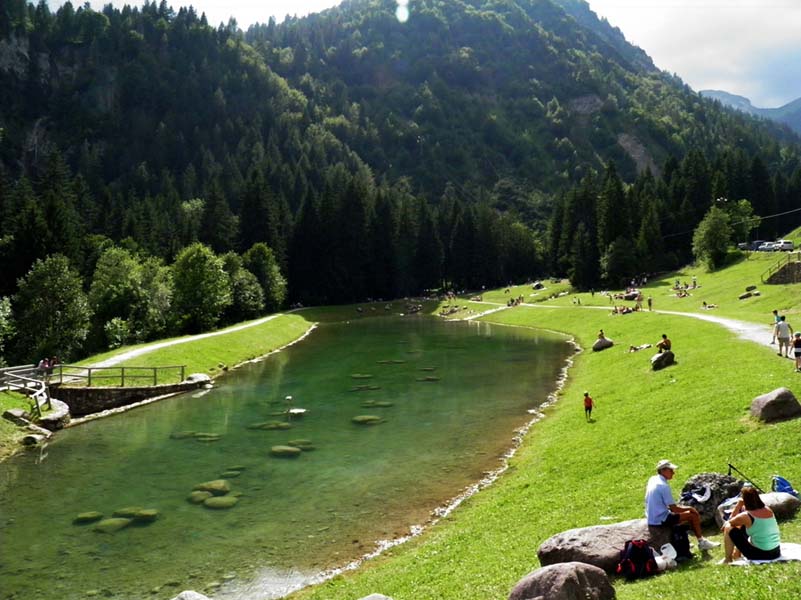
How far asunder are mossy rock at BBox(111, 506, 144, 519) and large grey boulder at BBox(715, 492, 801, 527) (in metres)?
23.0

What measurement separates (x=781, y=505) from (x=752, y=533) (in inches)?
135

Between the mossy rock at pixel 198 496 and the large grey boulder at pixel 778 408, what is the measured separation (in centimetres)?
2491

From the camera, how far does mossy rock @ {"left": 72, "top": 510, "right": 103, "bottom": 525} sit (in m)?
24.5

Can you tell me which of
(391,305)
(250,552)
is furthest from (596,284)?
(250,552)

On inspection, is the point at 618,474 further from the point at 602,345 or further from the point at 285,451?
the point at 602,345

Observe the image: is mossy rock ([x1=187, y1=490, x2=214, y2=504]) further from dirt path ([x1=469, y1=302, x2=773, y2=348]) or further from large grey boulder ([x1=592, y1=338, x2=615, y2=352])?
large grey boulder ([x1=592, y1=338, x2=615, y2=352])

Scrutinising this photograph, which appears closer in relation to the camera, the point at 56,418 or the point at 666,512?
the point at 666,512

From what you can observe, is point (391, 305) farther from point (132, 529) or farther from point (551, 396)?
point (132, 529)

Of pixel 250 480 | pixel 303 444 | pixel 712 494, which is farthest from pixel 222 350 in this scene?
pixel 712 494

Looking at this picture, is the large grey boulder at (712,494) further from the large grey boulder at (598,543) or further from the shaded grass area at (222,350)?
the shaded grass area at (222,350)

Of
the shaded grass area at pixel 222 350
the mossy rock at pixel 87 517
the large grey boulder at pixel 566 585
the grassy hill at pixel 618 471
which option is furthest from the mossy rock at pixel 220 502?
the shaded grass area at pixel 222 350

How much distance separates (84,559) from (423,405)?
2658cm

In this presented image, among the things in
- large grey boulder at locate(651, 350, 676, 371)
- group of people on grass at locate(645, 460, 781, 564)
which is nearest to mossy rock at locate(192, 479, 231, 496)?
group of people on grass at locate(645, 460, 781, 564)

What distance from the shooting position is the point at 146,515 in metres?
25.0
